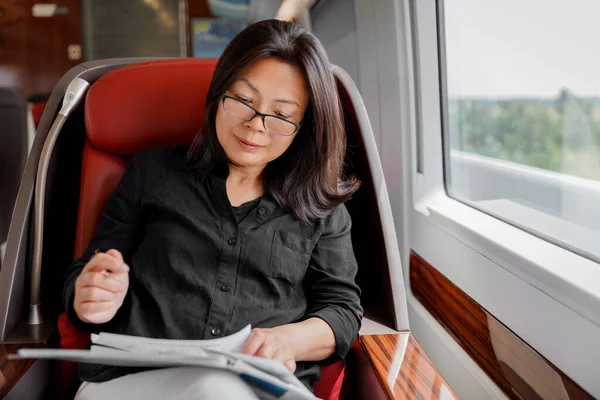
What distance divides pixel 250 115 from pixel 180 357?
1.74 feet

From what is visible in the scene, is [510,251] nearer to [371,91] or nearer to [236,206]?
[236,206]

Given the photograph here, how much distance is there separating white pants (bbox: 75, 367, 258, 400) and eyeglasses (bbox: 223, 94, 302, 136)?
19.6 inches

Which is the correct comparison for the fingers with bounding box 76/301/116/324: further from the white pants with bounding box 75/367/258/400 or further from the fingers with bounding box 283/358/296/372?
the fingers with bounding box 283/358/296/372

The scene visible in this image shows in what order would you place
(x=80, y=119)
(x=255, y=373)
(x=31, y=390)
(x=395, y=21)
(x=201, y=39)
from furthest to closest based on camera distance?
1. (x=201, y=39)
2. (x=395, y=21)
3. (x=80, y=119)
4. (x=31, y=390)
5. (x=255, y=373)

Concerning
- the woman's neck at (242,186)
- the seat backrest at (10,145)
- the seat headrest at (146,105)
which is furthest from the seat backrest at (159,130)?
the seat backrest at (10,145)

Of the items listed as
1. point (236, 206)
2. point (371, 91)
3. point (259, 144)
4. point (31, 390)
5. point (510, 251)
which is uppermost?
point (371, 91)

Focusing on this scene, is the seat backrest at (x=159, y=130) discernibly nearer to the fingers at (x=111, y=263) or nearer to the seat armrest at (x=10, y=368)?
the seat armrest at (x=10, y=368)

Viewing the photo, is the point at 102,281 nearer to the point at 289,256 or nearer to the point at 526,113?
the point at 289,256

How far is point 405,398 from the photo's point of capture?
931 mm

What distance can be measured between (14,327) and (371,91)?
5.27ft

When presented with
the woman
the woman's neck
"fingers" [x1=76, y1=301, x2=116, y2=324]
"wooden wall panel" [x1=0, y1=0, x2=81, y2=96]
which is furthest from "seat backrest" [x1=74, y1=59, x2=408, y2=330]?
"wooden wall panel" [x1=0, y1=0, x2=81, y2=96]

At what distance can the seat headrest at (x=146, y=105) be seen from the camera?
132 cm

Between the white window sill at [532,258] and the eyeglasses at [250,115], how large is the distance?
58 centimetres

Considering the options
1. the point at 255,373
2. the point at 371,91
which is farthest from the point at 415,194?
the point at 255,373
